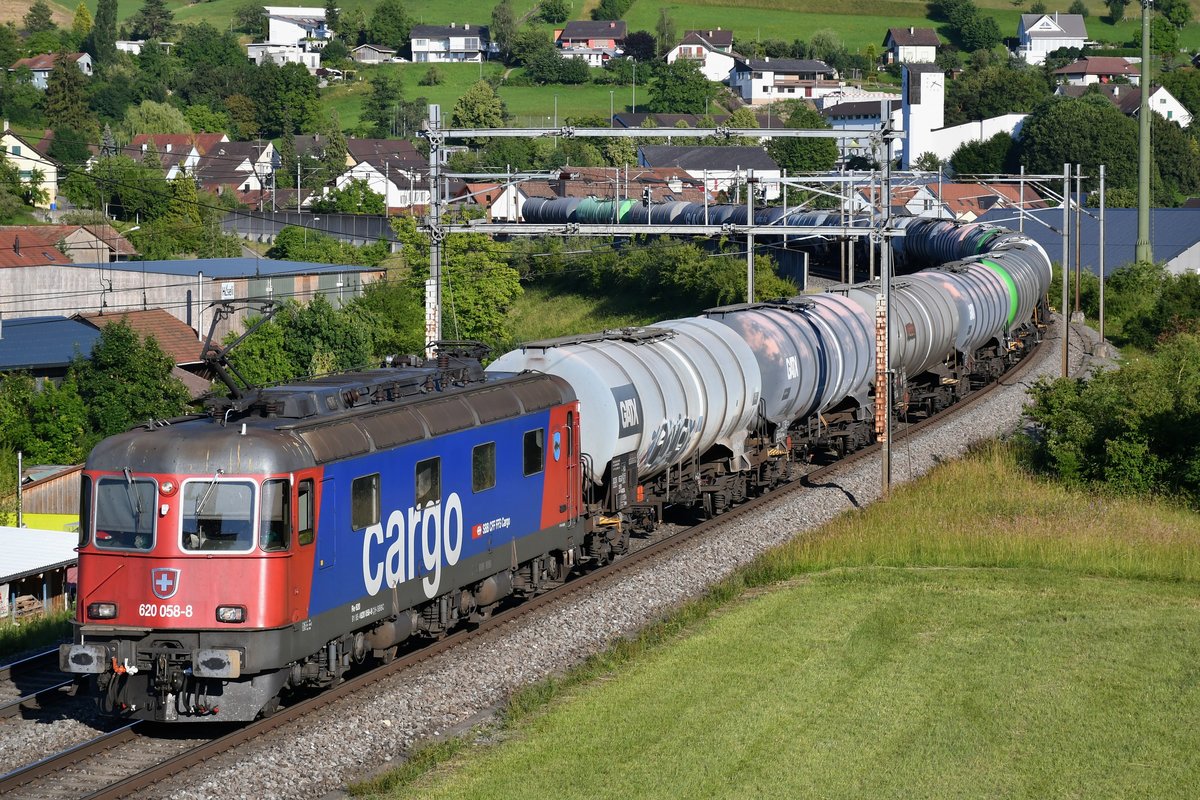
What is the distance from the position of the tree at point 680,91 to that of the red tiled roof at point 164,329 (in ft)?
441

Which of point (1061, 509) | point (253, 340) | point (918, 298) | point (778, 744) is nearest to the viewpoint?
point (778, 744)

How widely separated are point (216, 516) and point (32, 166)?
124m

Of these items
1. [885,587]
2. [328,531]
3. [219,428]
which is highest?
[219,428]

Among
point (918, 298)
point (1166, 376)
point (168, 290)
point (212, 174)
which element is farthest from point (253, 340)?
point (212, 174)

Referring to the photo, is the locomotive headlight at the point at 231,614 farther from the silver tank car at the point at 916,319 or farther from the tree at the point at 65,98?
the tree at the point at 65,98

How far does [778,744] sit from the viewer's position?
631 inches

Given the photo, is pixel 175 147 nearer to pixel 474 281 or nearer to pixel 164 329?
pixel 474 281

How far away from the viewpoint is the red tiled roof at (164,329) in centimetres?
5869

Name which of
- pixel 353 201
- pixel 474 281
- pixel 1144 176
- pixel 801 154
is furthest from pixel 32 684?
pixel 801 154

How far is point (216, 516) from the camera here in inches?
622

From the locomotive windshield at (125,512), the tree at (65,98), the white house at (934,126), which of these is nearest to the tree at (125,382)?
the locomotive windshield at (125,512)

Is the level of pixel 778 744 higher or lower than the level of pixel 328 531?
lower

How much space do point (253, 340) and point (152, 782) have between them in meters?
47.0

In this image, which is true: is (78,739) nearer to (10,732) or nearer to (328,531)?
(10,732)
